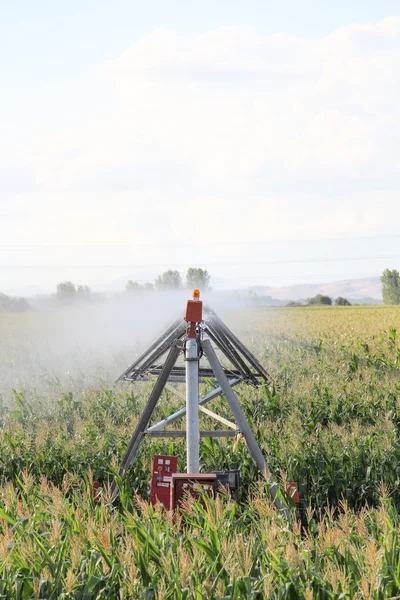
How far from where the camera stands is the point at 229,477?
25.9ft

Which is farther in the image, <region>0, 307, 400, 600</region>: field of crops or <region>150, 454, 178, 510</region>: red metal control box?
<region>150, 454, 178, 510</region>: red metal control box

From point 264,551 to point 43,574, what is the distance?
1.69 meters

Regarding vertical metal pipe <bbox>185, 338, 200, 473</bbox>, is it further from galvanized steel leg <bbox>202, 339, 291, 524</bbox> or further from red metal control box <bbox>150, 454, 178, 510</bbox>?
red metal control box <bbox>150, 454, 178, 510</bbox>

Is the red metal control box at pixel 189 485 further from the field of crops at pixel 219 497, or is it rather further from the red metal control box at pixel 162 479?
the red metal control box at pixel 162 479

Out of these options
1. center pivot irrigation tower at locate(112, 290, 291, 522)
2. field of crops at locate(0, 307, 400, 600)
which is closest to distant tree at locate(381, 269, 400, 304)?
field of crops at locate(0, 307, 400, 600)

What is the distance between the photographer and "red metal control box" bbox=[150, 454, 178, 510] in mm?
7984

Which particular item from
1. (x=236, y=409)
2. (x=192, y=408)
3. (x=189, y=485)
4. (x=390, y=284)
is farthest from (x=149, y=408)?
(x=390, y=284)

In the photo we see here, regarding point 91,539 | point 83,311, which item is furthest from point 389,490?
point 83,311

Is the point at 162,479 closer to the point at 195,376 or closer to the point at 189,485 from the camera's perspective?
the point at 189,485

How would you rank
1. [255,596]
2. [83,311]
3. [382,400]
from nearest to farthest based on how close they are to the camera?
[255,596], [382,400], [83,311]

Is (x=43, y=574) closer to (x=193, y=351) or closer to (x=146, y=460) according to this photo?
(x=193, y=351)

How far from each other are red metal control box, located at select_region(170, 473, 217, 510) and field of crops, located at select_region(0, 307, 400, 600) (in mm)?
160

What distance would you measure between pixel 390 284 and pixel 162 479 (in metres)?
101

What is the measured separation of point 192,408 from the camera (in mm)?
7777
